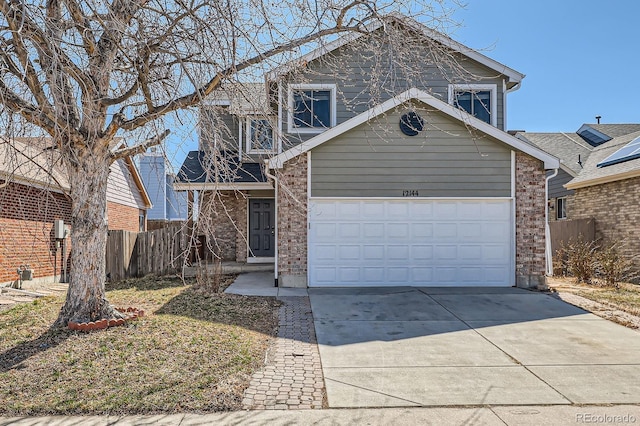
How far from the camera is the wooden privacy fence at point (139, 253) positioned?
11719 mm

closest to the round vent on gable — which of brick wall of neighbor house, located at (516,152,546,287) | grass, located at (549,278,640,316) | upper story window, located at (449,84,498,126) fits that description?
brick wall of neighbor house, located at (516,152,546,287)

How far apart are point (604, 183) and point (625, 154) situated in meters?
1.07

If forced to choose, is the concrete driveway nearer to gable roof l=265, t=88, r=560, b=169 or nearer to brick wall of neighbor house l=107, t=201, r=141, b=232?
gable roof l=265, t=88, r=560, b=169

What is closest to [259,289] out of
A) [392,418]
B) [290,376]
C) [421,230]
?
[421,230]

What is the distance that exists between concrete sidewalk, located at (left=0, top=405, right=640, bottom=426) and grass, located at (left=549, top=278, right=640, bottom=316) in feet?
16.7

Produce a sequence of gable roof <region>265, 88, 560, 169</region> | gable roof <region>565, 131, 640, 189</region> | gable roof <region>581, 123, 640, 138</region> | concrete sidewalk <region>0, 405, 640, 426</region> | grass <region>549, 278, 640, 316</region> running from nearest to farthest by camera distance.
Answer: concrete sidewalk <region>0, 405, 640, 426</region> → grass <region>549, 278, 640, 316</region> → gable roof <region>265, 88, 560, 169</region> → gable roof <region>565, 131, 640, 189</region> → gable roof <region>581, 123, 640, 138</region>

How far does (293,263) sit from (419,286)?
303 centimetres

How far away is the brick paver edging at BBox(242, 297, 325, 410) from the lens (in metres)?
4.03

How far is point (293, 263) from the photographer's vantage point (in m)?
10.1

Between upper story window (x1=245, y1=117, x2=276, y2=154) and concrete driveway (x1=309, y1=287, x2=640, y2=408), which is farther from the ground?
upper story window (x1=245, y1=117, x2=276, y2=154)

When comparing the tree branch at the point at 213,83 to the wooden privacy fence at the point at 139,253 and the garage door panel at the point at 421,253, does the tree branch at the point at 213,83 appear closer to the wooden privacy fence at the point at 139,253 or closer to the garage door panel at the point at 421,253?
the garage door panel at the point at 421,253

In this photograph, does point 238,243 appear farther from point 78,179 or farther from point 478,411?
point 478,411

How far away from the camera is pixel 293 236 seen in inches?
396

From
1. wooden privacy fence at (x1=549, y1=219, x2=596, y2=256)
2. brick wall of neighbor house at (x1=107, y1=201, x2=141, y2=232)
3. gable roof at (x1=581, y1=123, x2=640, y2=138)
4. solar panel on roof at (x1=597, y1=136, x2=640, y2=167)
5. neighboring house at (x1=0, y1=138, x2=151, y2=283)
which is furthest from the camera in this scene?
gable roof at (x1=581, y1=123, x2=640, y2=138)
